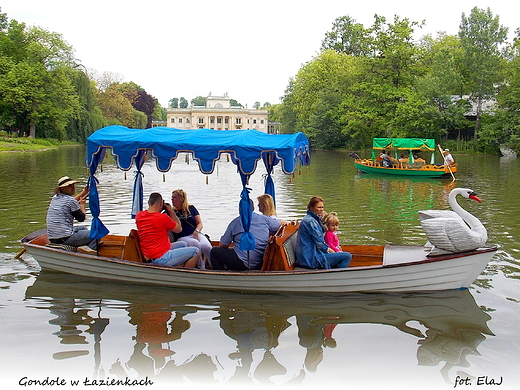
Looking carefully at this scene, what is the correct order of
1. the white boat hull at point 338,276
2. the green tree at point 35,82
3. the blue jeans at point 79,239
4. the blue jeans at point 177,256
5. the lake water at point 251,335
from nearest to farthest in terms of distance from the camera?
1. the lake water at point 251,335
2. the white boat hull at point 338,276
3. the blue jeans at point 177,256
4. the blue jeans at point 79,239
5. the green tree at point 35,82

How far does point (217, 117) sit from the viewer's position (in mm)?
130875

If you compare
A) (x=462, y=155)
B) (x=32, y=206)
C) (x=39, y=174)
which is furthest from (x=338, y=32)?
(x=32, y=206)

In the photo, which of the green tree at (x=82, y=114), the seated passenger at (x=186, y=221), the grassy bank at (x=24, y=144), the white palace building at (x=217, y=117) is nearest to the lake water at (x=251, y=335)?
the seated passenger at (x=186, y=221)

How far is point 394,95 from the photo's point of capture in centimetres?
5266

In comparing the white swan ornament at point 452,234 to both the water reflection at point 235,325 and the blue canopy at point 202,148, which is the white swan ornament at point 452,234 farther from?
the blue canopy at point 202,148

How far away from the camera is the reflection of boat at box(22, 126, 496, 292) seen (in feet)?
25.6

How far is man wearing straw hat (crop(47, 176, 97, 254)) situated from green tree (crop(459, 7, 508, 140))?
172 feet

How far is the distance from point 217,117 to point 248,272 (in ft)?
411

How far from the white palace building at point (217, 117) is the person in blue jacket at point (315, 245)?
12120 cm

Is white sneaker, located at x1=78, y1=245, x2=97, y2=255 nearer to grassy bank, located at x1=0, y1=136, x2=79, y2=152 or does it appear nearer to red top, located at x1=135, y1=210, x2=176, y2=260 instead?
red top, located at x1=135, y1=210, x2=176, y2=260

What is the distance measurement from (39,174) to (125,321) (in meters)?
21.7

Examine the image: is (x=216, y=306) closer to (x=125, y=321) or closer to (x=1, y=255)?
(x=125, y=321)

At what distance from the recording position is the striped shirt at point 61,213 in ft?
29.5

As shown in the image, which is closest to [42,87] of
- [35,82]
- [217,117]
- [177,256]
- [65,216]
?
[35,82]
